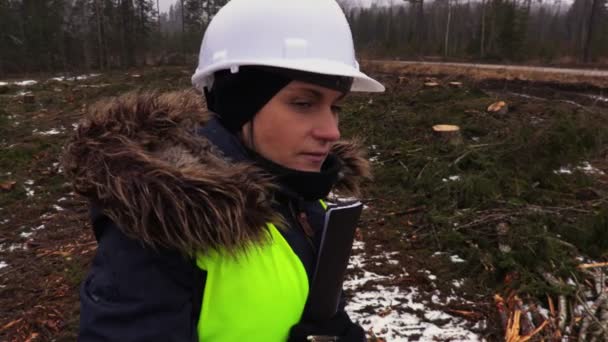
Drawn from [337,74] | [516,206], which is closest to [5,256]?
[337,74]

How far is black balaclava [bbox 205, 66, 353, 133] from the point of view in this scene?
4.00ft

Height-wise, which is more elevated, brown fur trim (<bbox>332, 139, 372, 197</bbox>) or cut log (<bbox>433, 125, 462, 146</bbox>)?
brown fur trim (<bbox>332, 139, 372, 197</bbox>)

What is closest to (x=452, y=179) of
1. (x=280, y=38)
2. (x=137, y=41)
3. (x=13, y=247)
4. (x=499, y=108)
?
(x=499, y=108)

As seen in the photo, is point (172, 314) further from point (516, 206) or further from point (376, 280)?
point (516, 206)

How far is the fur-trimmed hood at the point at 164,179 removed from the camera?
0.96m

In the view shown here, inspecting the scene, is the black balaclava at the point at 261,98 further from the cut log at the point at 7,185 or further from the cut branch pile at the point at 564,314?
the cut log at the point at 7,185

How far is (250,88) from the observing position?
123cm

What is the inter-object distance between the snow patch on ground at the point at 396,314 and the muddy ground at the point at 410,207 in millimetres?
82

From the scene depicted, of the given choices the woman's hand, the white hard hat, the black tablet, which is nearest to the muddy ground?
the white hard hat

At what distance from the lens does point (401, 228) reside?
487cm

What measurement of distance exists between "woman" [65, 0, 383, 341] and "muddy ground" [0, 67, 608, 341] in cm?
147

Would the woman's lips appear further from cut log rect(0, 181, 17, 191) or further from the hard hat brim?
cut log rect(0, 181, 17, 191)

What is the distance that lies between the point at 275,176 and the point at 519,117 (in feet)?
27.3

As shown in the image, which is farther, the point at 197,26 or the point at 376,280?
the point at 197,26
